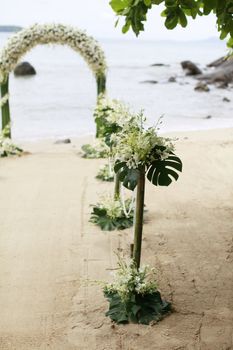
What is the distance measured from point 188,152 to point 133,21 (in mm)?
5553

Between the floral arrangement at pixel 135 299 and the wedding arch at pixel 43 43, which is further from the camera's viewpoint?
the wedding arch at pixel 43 43

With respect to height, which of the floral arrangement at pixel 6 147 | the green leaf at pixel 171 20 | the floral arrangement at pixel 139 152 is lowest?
the floral arrangement at pixel 6 147

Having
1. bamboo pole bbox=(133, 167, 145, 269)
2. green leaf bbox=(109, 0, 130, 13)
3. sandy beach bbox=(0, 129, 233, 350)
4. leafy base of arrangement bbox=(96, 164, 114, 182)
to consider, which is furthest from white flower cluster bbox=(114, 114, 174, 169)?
leafy base of arrangement bbox=(96, 164, 114, 182)

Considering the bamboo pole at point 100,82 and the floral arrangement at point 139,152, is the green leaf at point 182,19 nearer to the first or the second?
the floral arrangement at point 139,152

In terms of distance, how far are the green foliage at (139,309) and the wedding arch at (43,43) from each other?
636 cm

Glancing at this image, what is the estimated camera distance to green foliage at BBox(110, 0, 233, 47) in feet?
11.7

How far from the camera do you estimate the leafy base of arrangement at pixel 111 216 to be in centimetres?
560

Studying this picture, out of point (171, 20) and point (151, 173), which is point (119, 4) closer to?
point (171, 20)

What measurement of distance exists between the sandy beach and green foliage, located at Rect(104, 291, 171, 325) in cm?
6

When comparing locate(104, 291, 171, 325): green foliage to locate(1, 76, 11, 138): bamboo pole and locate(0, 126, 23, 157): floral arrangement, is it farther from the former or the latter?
locate(1, 76, 11, 138): bamboo pole

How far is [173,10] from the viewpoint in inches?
144

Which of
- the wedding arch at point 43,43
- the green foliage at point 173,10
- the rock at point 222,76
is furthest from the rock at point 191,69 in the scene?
the green foliage at point 173,10

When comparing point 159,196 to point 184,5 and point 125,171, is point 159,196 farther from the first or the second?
point 184,5

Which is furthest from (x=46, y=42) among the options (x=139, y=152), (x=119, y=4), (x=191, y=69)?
(x=191, y=69)
